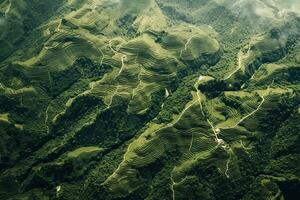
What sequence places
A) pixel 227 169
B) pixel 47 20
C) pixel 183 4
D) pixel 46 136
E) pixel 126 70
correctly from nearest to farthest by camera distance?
1. pixel 227 169
2. pixel 46 136
3. pixel 126 70
4. pixel 47 20
5. pixel 183 4

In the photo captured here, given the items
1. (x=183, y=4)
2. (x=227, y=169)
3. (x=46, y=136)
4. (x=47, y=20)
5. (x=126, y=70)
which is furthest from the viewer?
(x=183, y=4)

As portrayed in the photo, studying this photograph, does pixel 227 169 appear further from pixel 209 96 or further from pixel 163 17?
pixel 163 17

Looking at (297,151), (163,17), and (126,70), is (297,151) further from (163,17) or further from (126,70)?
(163,17)

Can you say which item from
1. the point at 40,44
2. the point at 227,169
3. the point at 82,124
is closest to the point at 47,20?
the point at 40,44

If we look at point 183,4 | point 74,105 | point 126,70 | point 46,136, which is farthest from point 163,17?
point 46,136

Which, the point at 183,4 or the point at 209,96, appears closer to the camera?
the point at 209,96

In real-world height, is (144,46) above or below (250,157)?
above
